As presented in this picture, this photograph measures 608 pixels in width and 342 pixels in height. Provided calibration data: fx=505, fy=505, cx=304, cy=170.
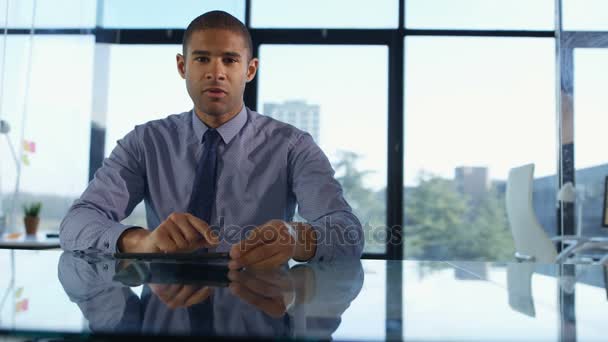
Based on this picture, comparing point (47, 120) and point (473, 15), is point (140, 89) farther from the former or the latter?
point (473, 15)

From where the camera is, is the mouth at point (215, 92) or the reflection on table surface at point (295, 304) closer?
the reflection on table surface at point (295, 304)

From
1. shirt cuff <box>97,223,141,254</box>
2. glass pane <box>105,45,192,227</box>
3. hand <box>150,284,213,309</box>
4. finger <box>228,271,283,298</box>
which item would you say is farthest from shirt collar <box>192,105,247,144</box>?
glass pane <box>105,45,192,227</box>

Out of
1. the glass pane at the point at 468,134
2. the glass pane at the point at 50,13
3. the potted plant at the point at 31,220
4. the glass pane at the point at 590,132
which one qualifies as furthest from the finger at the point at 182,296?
the glass pane at the point at 590,132

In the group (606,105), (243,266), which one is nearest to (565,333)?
(243,266)

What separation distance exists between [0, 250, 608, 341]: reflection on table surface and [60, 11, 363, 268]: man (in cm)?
53

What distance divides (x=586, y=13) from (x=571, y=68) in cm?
49

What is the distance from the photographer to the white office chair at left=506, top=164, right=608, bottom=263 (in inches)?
130

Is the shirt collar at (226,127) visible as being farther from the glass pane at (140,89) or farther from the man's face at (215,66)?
the glass pane at (140,89)

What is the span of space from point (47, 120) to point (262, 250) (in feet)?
9.33

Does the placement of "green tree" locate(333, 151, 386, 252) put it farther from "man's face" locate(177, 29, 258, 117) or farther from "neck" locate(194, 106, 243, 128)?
"man's face" locate(177, 29, 258, 117)

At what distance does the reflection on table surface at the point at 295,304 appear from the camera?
1.11 ft

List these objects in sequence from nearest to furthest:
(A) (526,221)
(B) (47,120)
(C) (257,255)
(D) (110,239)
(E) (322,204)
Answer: (C) (257,255) → (D) (110,239) → (E) (322,204) → (B) (47,120) → (A) (526,221)

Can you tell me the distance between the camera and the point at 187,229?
886 millimetres

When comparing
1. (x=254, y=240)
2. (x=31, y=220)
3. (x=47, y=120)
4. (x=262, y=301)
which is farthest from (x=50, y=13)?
(x=262, y=301)
